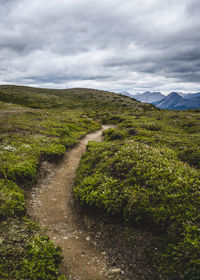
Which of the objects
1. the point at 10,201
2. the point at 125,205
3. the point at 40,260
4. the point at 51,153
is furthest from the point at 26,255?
the point at 51,153

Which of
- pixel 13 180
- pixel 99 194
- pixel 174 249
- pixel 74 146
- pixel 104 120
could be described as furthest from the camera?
pixel 104 120

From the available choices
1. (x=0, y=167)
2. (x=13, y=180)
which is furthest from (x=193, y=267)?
(x=0, y=167)

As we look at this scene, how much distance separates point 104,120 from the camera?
53.7 m

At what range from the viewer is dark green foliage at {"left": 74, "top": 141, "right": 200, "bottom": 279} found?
6902mm

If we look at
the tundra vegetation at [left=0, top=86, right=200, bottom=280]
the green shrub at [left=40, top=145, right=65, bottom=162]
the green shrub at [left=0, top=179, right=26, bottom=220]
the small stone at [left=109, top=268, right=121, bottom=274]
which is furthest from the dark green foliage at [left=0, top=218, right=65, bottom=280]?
the green shrub at [left=40, top=145, right=65, bottom=162]

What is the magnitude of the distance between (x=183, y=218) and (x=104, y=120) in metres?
46.9

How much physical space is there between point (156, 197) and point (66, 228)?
545cm

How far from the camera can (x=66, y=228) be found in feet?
30.8

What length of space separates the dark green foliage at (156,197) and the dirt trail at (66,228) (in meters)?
1.41

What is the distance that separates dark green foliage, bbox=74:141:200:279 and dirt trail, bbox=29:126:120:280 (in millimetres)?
1410

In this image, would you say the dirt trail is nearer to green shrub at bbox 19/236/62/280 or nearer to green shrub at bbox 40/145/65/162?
green shrub at bbox 19/236/62/280

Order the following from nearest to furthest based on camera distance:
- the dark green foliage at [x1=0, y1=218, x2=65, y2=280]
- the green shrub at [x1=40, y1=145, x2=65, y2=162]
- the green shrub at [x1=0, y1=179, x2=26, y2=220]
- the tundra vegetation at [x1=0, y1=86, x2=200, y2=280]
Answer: the dark green foliage at [x1=0, y1=218, x2=65, y2=280], the tundra vegetation at [x1=0, y1=86, x2=200, y2=280], the green shrub at [x1=0, y1=179, x2=26, y2=220], the green shrub at [x1=40, y1=145, x2=65, y2=162]

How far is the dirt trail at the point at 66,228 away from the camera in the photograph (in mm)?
6973

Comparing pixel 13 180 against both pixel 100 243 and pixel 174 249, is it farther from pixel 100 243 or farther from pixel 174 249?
pixel 174 249
